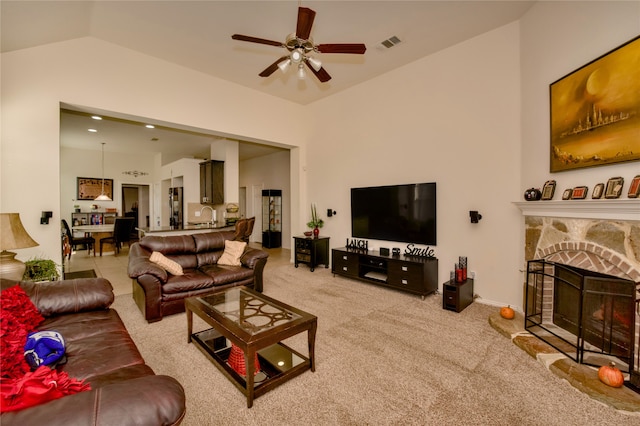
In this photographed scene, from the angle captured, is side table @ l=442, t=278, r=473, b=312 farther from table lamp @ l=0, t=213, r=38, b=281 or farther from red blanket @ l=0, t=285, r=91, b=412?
table lamp @ l=0, t=213, r=38, b=281

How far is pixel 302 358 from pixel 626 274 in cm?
260

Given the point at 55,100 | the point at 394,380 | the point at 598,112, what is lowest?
the point at 394,380

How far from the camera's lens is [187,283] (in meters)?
3.40

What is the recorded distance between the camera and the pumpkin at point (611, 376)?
1978 mm

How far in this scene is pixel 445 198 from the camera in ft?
13.7

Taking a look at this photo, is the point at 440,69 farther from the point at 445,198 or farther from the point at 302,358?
the point at 302,358

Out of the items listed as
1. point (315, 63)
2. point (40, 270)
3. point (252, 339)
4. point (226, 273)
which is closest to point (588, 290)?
point (252, 339)

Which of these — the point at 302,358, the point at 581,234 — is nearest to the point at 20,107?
A: the point at 302,358

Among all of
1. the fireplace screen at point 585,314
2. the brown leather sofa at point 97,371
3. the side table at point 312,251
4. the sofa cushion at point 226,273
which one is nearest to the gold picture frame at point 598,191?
the fireplace screen at point 585,314

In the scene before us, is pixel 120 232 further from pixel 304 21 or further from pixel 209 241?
pixel 304 21

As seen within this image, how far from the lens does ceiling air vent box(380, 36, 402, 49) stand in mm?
3875

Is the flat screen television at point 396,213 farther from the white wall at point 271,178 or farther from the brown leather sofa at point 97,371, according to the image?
the brown leather sofa at point 97,371

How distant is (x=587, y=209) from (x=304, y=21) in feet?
9.60

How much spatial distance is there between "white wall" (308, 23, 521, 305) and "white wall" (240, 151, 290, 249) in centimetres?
388
